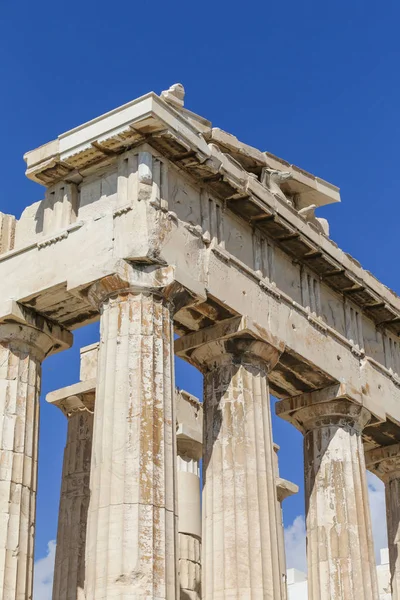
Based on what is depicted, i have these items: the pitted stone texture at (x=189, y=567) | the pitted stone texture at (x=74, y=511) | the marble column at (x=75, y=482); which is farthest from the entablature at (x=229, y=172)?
the pitted stone texture at (x=189, y=567)

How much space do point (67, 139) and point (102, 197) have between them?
1497mm

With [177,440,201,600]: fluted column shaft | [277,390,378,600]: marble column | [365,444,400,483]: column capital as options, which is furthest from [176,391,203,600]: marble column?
[365,444,400,483]: column capital

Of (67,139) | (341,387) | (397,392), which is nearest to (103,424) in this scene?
(67,139)

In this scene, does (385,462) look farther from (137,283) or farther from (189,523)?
(137,283)

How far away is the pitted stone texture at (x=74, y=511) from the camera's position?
28.6 meters

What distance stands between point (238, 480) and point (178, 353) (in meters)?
3.51

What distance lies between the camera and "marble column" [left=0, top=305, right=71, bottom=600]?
23.2 m

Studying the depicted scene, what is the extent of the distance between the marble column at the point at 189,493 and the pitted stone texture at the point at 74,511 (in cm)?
379

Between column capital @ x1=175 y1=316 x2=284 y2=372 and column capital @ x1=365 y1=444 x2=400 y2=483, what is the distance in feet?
24.8

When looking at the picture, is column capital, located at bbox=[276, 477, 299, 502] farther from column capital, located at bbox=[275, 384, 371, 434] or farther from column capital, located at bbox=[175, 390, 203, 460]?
column capital, located at bbox=[275, 384, 371, 434]

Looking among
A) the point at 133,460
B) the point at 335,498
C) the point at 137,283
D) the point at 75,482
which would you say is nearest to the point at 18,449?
the point at 133,460

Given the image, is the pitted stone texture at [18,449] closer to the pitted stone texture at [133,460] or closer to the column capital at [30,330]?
the column capital at [30,330]

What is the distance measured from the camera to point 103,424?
22.2m

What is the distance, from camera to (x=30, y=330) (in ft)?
83.7
